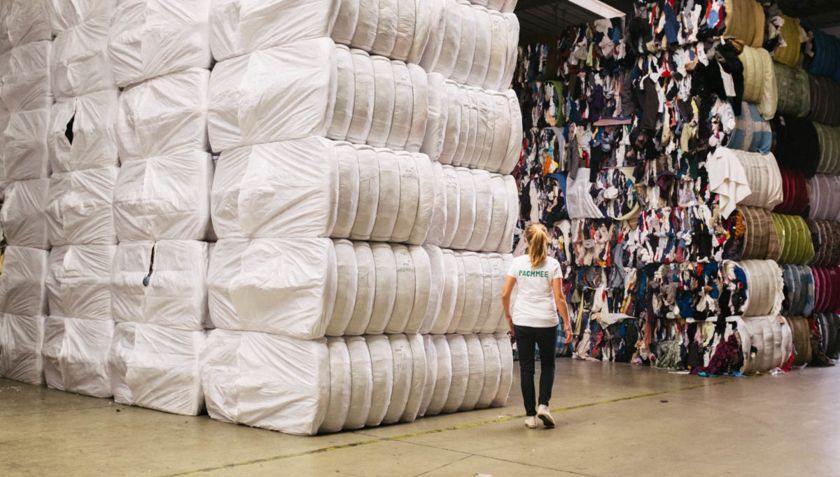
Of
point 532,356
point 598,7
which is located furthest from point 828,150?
point 532,356

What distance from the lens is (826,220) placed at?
12.1m

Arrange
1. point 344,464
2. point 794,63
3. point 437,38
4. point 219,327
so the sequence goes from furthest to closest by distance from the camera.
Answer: point 794,63 → point 437,38 → point 219,327 → point 344,464

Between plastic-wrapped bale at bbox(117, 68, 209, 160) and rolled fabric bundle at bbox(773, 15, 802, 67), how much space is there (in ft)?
25.7

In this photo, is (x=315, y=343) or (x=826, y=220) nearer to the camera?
(x=315, y=343)

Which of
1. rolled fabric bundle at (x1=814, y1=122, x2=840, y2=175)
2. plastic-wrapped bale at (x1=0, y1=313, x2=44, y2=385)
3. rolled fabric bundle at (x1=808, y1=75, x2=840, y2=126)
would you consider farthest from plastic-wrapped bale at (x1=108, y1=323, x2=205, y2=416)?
rolled fabric bundle at (x1=808, y1=75, x2=840, y2=126)

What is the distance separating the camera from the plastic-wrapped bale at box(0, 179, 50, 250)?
28.6 feet

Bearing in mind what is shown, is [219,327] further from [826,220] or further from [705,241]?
[826,220]

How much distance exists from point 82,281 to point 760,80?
8.18 metres

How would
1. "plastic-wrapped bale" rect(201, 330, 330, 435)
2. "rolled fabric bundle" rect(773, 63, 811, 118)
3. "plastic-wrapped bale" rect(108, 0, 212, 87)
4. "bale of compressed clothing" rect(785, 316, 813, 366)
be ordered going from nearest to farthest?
1. "plastic-wrapped bale" rect(201, 330, 330, 435)
2. "plastic-wrapped bale" rect(108, 0, 212, 87)
3. "bale of compressed clothing" rect(785, 316, 813, 366)
4. "rolled fabric bundle" rect(773, 63, 811, 118)

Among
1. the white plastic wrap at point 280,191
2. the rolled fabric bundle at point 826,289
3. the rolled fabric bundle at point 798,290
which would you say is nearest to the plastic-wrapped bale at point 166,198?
the white plastic wrap at point 280,191

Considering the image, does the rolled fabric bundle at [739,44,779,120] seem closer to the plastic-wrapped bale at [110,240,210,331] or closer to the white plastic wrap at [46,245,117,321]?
the plastic-wrapped bale at [110,240,210,331]

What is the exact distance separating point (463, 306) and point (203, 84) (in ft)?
9.11

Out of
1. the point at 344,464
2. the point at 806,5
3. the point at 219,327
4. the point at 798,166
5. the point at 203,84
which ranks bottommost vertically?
the point at 344,464

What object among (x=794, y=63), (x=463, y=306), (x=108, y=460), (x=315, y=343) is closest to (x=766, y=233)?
(x=794, y=63)
